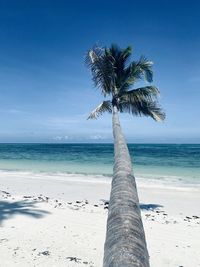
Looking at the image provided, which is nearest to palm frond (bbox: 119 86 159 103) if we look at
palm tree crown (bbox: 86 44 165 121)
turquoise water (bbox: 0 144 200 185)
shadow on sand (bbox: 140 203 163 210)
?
palm tree crown (bbox: 86 44 165 121)

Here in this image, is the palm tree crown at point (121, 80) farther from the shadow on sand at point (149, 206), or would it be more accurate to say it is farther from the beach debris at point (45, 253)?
the beach debris at point (45, 253)

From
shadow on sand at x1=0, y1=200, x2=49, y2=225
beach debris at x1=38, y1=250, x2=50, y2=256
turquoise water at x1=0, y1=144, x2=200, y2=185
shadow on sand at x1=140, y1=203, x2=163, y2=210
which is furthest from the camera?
turquoise water at x1=0, y1=144, x2=200, y2=185

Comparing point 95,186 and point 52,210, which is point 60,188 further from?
point 52,210

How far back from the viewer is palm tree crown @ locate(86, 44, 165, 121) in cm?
1319

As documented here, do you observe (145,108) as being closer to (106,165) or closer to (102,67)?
(102,67)

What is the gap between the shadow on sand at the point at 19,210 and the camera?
946cm

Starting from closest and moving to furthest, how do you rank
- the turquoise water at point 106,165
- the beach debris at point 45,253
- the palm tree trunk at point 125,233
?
the palm tree trunk at point 125,233 < the beach debris at point 45,253 < the turquoise water at point 106,165

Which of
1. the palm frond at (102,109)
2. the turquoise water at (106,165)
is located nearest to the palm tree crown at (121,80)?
the palm frond at (102,109)

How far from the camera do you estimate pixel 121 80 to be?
13.4m

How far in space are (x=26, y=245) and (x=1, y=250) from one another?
58 centimetres

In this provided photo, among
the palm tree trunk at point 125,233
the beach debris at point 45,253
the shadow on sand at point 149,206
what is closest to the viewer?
the palm tree trunk at point 125,233

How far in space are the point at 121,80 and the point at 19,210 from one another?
22.8 ft

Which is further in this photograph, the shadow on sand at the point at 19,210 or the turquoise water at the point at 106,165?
the turquoise water at the point at 106,165

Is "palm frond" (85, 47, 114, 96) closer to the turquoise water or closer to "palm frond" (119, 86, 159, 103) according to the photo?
"palm frond" (119, 86, 159, 103)
